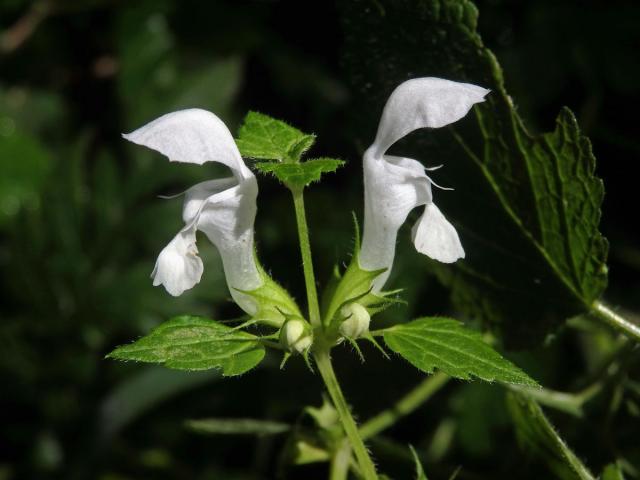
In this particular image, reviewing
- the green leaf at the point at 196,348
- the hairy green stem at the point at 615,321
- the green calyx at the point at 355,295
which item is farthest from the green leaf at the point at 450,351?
the hairy green stem at the point at 615,321

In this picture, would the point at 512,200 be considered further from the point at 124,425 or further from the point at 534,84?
the point at 124,425

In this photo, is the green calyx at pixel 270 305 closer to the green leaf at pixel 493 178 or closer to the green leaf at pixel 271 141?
the green leaf at pixel 271 141

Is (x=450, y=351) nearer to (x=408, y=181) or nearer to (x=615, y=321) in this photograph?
(x=408, y=181)

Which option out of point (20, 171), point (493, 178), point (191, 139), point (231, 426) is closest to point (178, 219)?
point (20, 171)

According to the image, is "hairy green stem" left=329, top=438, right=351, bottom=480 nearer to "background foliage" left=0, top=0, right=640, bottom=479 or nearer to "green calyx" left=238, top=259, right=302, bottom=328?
"green calyx" left=238, top=259, right=302, bottom=328

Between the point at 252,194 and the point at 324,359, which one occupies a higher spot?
the point at 252,194

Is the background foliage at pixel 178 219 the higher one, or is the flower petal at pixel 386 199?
the flower petal at pixel 386 199

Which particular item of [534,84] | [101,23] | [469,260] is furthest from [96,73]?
[469,260]
